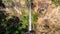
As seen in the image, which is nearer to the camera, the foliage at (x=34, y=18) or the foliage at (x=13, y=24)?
the foliage at (x=13, y=24)

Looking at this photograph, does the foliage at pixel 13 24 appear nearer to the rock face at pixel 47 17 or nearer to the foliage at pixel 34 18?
the foliage at pixel 34 18

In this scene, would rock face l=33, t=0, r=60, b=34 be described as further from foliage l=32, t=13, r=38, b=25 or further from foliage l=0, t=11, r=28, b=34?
foliage l=0, t=11, r=28, b=34

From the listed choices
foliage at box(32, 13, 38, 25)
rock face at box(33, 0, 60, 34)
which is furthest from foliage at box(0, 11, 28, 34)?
rock face at box(33, 0, 60, 34)

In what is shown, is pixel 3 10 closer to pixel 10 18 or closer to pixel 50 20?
pixel 10 18

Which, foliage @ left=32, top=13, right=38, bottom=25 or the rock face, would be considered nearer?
the rock face

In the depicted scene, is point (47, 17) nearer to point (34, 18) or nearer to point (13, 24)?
point (34, 18)

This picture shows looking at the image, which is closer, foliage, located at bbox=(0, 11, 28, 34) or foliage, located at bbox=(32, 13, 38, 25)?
foliage, located at bbox=(0, 11, 28, 34)

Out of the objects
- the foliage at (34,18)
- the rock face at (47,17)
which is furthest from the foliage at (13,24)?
the rock face at (47,17)

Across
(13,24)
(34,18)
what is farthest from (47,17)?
(13,24)
